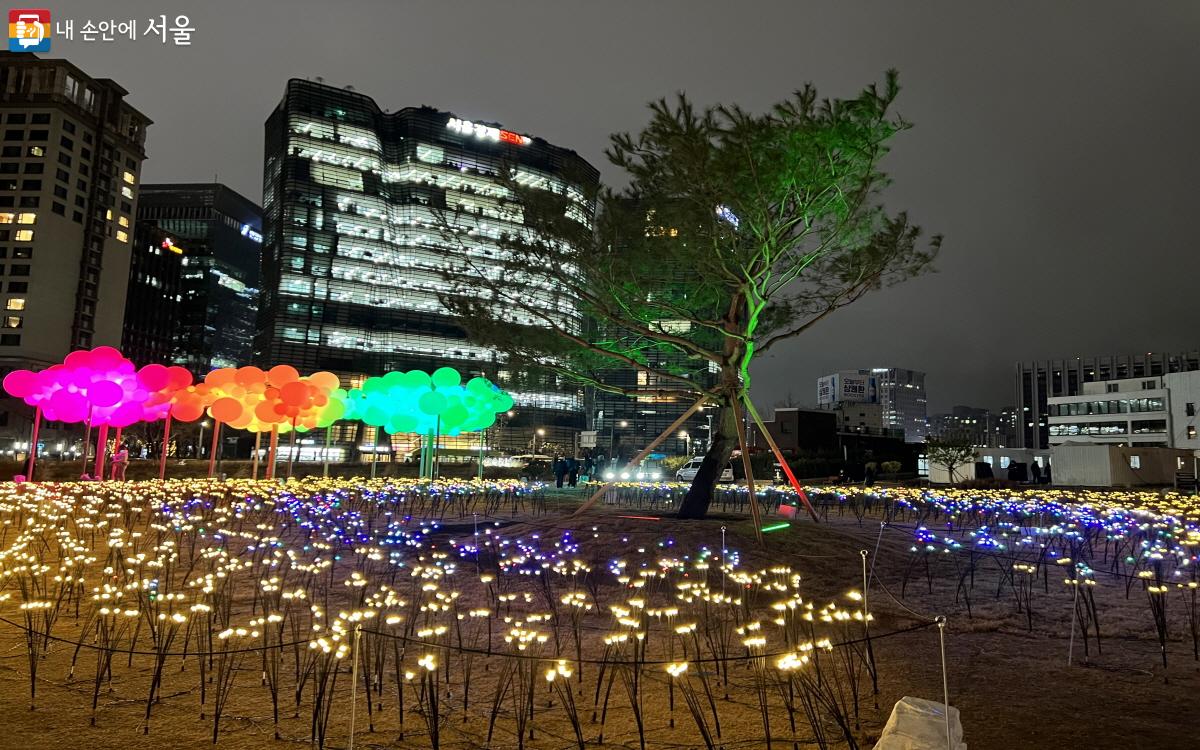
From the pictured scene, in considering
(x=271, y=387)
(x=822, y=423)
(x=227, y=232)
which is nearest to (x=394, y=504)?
(x=271, y=387)

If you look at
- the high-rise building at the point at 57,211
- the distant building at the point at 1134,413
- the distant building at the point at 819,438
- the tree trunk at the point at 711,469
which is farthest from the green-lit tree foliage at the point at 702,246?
the high-rise building at the point at 57,211

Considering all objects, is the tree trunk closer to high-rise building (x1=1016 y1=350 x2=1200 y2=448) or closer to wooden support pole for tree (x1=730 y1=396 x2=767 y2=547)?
wooden support pole for tree (x1=730 y1=396 x2=767 y2=547)

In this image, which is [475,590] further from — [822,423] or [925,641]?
[822,423]

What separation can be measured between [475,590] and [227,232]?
13158 centimetres

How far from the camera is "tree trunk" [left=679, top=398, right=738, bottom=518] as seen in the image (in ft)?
38.9

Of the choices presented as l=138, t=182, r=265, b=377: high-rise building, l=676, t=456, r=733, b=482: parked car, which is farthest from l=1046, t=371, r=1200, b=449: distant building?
l=138, t=182, r=265, b=377: high-rise building

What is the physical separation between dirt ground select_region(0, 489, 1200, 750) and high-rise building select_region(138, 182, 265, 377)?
364 ft

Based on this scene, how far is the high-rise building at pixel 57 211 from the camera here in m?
66.5

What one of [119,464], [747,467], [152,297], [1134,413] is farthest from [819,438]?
[152,297]

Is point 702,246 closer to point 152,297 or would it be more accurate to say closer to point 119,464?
point 119,464

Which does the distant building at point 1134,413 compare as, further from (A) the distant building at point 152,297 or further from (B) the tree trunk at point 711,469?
(A) the distant building at point 152,297

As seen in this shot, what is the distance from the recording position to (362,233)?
67188 millimetres

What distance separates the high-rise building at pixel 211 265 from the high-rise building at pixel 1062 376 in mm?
127954

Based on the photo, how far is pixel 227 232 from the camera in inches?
4670
